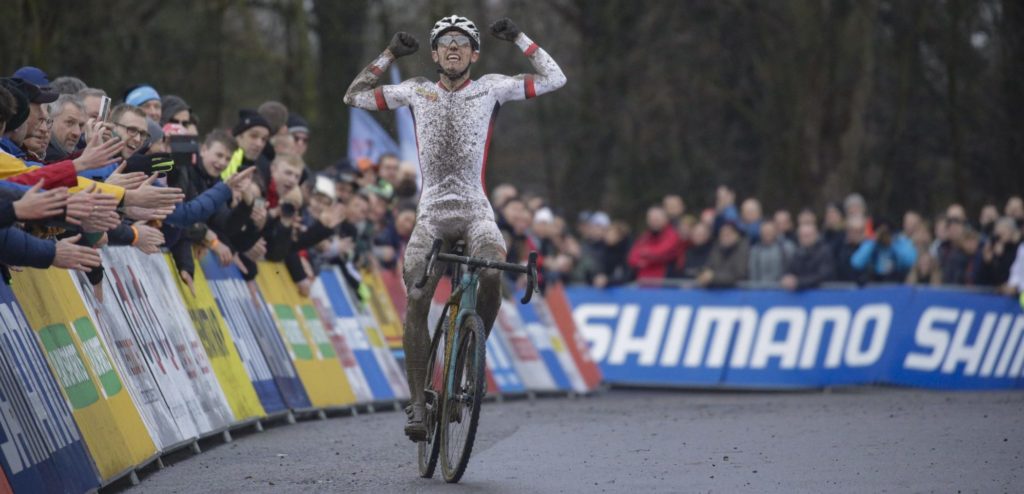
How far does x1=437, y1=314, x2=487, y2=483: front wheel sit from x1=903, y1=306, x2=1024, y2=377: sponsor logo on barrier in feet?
38.8

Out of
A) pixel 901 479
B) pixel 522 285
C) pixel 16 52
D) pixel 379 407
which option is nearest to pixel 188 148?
pixel 379 407

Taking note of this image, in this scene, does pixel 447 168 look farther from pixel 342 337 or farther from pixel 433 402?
pixel 342 337

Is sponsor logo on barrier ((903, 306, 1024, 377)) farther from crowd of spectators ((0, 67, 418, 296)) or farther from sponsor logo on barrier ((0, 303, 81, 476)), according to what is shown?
sponsor logo on barrier ((0, 303, 81, 476))

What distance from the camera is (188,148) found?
12797 mm

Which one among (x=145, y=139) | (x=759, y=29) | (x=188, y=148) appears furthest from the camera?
(x=759, y=29)

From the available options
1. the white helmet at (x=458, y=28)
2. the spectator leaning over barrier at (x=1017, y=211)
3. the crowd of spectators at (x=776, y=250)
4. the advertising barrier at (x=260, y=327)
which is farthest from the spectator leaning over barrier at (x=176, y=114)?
the spectator leaning over barrier at (x=1017, y=211)

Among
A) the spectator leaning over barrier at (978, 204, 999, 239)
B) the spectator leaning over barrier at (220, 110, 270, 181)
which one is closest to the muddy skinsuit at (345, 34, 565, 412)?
the spectator leaning over barrier at (220, 110, 270, 181)

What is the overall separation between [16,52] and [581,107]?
17870mm

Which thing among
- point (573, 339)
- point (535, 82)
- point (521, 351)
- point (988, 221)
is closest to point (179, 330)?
point (535, 82)

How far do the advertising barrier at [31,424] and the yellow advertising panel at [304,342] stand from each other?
5.66m

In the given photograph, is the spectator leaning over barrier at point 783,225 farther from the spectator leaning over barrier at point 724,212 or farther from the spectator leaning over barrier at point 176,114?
the spectator leaning over barrier at point 176,114

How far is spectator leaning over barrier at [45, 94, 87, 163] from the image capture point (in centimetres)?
1046

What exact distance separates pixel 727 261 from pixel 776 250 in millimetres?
626

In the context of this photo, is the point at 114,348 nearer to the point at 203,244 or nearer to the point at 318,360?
the point at 203,244
